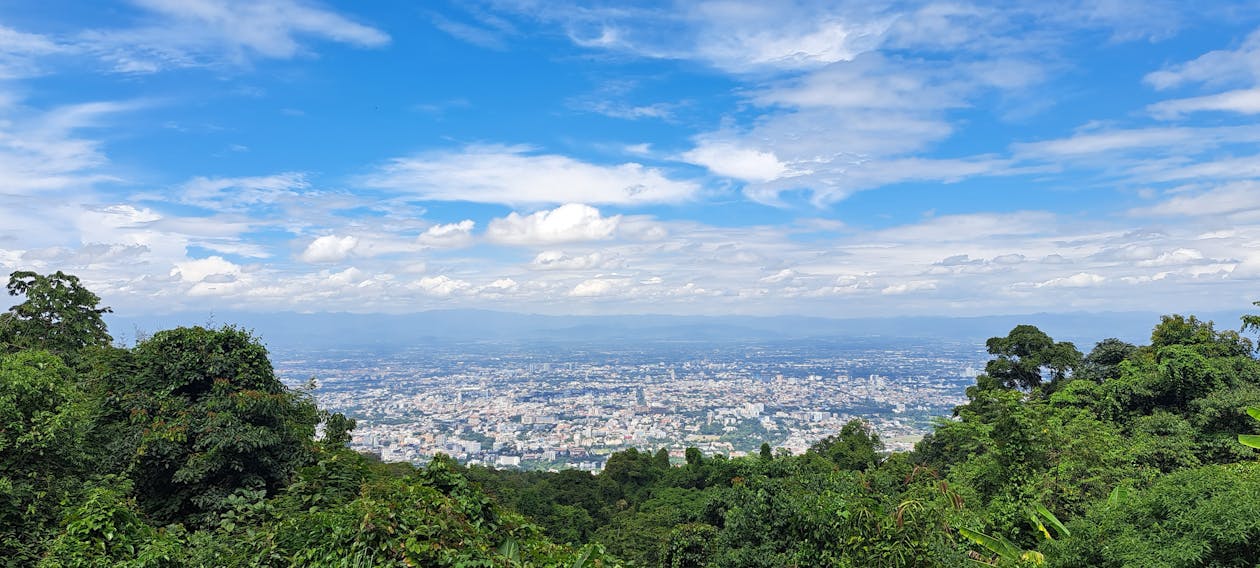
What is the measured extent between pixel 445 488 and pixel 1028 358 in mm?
26770

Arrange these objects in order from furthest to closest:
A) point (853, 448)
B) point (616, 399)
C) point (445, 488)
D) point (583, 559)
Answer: point (616, 399), point (853, 448), point (445, 488), point (583, 559)

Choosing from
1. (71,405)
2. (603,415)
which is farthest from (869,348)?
(71,405)

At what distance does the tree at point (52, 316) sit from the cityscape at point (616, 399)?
13869mm

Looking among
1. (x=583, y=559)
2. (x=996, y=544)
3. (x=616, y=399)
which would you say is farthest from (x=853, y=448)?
(x=616, y=399)

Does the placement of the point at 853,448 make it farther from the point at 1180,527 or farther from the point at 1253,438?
the point at 1180,527

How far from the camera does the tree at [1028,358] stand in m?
25.5

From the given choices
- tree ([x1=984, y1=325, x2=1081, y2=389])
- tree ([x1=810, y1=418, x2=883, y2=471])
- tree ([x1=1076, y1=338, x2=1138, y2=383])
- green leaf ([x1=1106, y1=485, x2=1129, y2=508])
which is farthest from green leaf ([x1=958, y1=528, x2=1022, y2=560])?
tree ([x1=984, y1=325, x2=1081, y2=389])

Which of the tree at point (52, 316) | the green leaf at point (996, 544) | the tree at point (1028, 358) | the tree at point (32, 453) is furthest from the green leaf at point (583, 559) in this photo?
the tree at point (1028, 358)

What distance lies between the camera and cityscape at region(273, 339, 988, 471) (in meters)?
51.8

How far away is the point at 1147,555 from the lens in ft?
21.5

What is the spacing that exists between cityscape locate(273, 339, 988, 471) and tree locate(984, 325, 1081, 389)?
9.81m

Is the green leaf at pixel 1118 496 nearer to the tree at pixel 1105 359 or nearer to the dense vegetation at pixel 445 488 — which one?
the dense vegetation at pixel 445 488

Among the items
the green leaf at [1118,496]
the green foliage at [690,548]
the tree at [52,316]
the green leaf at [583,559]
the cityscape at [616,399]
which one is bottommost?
the cityscape at [616,399]

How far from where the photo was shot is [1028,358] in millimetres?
25984
